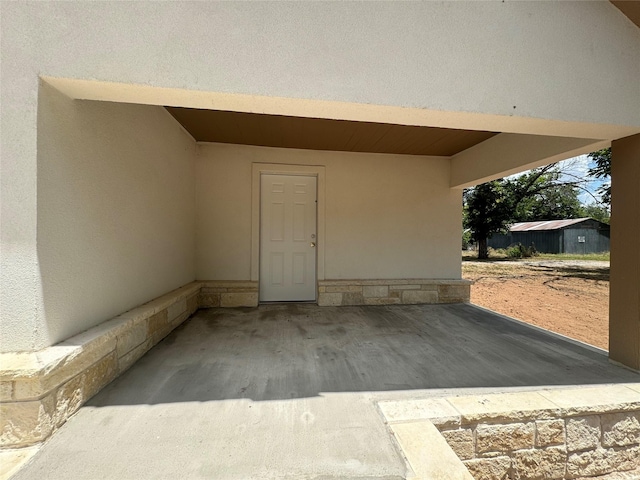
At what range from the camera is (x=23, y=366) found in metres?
1.28

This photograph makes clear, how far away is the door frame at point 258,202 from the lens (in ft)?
13.0

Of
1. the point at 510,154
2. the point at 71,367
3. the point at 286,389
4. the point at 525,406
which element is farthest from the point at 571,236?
the point at 71,367

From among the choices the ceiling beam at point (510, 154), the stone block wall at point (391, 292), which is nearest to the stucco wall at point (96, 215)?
the stone block wall at point (391, 292)

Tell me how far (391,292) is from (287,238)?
1840 mm

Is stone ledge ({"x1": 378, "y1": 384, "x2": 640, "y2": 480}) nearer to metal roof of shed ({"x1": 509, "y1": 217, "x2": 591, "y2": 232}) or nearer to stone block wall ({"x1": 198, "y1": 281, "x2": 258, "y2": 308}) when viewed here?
stone block wall ({"x1": 198, "y1": 281, "x2": 258, "y2": 308})

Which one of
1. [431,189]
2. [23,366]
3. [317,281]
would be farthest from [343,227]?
[23,366]

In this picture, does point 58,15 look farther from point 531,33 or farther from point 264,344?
point 531,33

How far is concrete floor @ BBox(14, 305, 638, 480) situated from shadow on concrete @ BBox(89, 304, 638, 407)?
0.5 inches

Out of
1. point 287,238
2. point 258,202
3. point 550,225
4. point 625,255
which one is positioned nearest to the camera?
point 625,255

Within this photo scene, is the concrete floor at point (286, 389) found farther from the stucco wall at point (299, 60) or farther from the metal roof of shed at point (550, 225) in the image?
the metal roof of shed at point (550, 225)

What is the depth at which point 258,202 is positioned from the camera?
3988 mm

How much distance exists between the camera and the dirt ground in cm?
400

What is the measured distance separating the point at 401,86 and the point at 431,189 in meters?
2.96

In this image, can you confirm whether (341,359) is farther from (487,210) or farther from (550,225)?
(550,225)
